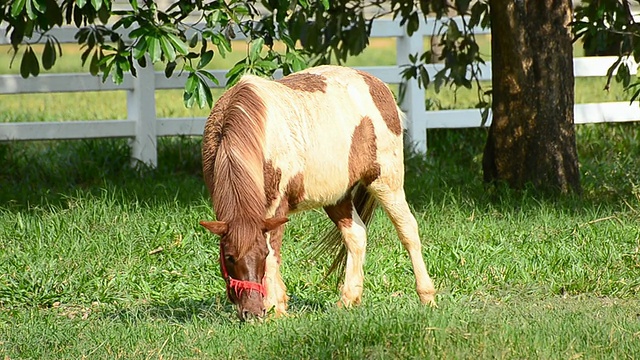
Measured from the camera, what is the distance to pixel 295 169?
5.43 m

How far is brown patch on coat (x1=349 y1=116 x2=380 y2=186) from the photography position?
5.82 meters

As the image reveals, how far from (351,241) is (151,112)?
4.66 m

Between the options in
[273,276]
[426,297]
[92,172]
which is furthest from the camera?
[92,172]

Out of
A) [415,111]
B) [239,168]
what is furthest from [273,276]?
[415,111]

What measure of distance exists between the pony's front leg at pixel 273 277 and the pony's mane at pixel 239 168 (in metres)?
0.35

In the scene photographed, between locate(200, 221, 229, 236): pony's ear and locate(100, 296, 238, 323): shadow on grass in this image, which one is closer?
locate(200, 221, 229, 236): pony's ear

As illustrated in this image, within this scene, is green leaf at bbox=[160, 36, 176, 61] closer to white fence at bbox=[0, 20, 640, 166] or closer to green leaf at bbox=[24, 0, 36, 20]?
green leaf at bbox=[24, 0, 36, 20]

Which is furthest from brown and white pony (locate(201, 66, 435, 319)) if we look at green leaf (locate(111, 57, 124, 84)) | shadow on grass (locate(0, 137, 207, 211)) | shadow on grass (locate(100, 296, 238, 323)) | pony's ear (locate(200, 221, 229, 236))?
shadow on grass (locate(0, 137, 207, 211))

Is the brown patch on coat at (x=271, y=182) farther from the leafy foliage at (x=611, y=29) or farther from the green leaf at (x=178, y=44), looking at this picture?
the leafy foliage at (x=611, y=29)

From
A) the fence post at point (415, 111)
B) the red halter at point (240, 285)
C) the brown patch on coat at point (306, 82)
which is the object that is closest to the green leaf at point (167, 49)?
the brown patch on coat at point (306, 82)

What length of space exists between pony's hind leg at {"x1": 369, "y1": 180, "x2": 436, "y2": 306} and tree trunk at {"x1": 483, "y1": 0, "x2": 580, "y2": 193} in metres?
2.70

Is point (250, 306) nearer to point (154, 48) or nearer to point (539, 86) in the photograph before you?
point (154, 48)

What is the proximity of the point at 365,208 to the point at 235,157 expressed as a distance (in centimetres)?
143

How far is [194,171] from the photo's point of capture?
1039 centimetres
